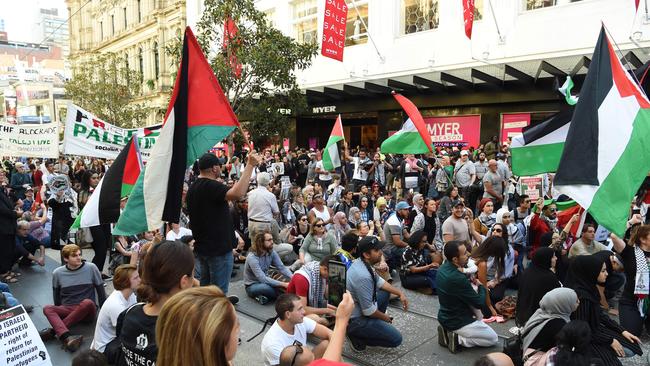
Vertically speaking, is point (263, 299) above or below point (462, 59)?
below

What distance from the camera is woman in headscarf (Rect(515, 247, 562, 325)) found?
461cm

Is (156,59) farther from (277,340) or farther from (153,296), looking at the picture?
(153,296)

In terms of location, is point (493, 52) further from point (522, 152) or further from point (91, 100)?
point (91, 100)

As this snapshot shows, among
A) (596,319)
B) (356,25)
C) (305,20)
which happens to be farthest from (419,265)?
(305,20)

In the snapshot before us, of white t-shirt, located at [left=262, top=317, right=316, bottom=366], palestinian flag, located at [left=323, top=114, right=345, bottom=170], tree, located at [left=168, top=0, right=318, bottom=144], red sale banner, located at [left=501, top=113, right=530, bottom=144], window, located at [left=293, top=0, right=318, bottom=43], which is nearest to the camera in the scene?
white t-shirt, located at [left=262, top=317, right=316, bottom=366]

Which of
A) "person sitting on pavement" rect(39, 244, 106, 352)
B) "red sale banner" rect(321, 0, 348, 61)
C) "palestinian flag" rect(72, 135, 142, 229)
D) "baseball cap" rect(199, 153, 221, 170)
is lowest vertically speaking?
"person sitting on pavement" rect(39, 244, 106, 352)

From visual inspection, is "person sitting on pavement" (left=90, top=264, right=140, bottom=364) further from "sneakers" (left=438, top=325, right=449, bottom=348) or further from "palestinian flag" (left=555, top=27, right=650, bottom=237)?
"palestinian flag" (left=555, top=27, right=650, bottom=237)

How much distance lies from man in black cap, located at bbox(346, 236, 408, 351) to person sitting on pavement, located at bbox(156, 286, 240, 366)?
3269 mm

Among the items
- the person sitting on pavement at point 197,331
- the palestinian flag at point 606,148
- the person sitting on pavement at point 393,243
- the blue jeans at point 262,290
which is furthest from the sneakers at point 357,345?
the person sitting on pavement at point 197,331

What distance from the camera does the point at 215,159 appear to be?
4.36m

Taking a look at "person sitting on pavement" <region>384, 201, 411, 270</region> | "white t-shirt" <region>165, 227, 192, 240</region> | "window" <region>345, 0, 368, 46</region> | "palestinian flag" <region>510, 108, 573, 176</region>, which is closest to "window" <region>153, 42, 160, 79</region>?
"window" <region>345, 0, 368, 46</region>

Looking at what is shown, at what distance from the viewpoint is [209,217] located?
4367 mm

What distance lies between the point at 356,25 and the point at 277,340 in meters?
20.0

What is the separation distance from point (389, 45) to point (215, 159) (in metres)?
17.0
